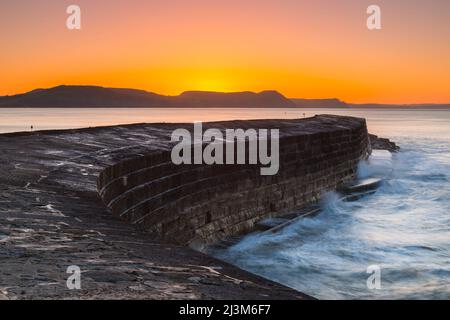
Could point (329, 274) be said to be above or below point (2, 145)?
below

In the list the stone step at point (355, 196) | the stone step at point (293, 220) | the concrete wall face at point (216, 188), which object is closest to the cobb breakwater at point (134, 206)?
the concrete wall face at point (216, 188)

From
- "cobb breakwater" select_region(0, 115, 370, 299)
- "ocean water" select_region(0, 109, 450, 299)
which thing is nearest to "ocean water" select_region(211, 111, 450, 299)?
"ocean water" select_region(0, 109, 450, 299)

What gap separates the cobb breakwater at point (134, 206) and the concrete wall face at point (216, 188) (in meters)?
0.02

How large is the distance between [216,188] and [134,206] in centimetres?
308

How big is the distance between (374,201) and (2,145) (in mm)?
11689

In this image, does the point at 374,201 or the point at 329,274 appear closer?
the point at 329,274

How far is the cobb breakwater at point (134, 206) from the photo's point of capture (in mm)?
2879

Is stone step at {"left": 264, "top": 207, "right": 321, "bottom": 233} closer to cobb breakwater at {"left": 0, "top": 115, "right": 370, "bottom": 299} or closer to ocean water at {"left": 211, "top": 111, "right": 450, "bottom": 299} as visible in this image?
ocean water at {"left": 211, "top": 111, "right": 450, "bottom": 299}

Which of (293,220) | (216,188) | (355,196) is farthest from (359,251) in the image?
(355,196)

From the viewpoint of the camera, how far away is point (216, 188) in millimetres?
10391

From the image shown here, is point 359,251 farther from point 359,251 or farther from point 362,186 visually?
point 362,186
